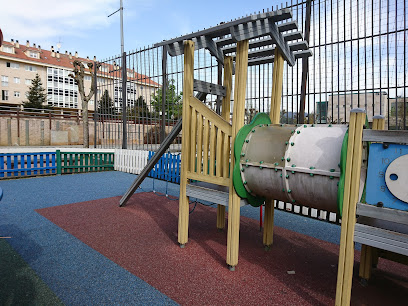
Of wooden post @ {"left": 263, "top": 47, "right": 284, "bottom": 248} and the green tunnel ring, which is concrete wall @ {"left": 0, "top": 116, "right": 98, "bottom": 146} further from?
the green tunnel ring

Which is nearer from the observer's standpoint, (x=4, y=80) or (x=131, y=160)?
(x=131, y=160)

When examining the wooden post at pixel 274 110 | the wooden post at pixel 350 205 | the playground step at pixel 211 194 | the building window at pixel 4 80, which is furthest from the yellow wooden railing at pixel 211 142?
the building window at pixel 4 80

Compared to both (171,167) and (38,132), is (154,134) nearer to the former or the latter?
(171,167)

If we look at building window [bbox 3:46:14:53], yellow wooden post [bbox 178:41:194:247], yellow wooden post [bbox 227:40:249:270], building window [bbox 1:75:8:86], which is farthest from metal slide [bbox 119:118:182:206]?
building window [bbox 3:46:14:53]

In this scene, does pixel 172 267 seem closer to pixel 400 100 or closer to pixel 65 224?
pixel 65 224

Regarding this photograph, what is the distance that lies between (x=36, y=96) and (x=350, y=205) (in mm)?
49365

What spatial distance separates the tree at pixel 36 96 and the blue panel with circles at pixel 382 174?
1863 inches

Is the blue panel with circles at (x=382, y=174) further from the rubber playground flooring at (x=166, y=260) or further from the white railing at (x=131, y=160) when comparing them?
the white railing at (x=131, y=160)

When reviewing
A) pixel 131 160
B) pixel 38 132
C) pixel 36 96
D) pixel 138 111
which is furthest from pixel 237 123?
pixel 36 96

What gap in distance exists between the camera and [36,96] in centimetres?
4253

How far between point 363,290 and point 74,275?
10.9 feet

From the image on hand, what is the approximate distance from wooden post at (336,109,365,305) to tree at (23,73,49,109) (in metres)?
47.2

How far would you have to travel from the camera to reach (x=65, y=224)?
199 inches

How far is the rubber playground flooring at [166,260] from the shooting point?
2.89 m
